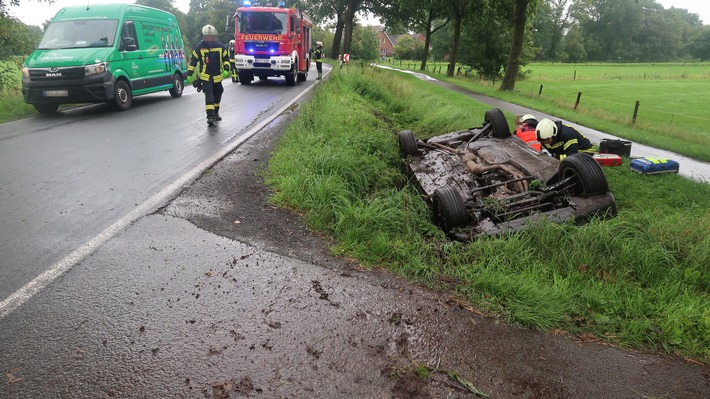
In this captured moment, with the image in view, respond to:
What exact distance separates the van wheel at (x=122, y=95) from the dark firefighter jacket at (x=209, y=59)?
9.27 ft

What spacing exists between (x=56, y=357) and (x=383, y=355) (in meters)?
1.86

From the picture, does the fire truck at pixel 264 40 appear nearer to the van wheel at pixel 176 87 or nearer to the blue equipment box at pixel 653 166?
the van wheel at pixel 176 87

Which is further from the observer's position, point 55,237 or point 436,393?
point 55,237

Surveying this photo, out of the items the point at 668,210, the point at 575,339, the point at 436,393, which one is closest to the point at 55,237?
the point at 436,393

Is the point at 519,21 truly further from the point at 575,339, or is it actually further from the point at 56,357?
the point at 56,357

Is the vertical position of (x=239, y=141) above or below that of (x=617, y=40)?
below

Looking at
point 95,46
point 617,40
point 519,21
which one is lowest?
point 95,46

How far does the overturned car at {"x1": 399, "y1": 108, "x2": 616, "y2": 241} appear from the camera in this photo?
4641 mm

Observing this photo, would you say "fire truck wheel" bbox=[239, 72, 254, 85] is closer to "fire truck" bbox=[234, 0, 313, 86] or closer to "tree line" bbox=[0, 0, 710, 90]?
"fire truck" bbox=[234, 0, 313, 86]

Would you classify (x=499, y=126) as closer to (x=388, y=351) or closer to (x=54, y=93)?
(x=388, y=351)

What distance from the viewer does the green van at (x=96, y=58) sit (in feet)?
33.2

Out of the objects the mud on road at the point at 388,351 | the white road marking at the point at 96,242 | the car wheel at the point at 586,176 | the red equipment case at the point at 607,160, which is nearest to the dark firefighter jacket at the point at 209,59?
the white road marking at the point at 96,242

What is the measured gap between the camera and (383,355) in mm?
2629

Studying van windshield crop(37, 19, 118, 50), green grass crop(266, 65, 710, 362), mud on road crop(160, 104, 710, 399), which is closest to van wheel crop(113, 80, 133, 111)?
van windshield crop(37, 19, 118, 50)
